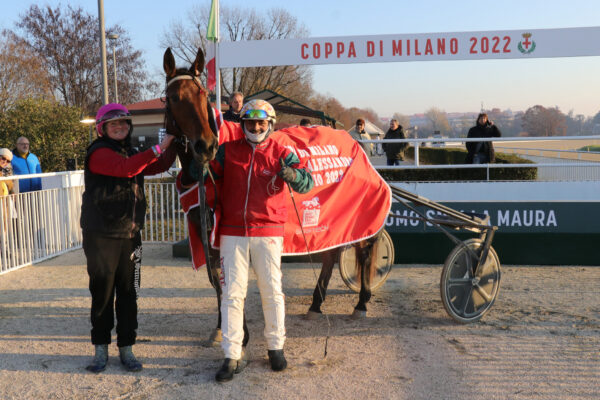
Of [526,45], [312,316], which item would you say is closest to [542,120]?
[526,45]

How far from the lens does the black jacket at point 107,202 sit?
4070mm

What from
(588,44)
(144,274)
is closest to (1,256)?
(144,274)

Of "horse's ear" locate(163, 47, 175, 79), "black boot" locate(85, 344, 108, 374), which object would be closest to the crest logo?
"horse's ear" locate(163, 47, 175, 79)

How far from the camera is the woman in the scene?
4055mm

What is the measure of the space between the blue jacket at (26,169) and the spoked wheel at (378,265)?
4.91m

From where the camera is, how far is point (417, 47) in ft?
32.6

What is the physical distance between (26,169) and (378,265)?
5.78 m

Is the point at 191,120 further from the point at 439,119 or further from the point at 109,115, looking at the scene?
the point at 439,119

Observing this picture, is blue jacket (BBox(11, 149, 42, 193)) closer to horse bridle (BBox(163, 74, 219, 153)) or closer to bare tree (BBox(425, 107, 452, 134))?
horse bridle (BBox(163, 74, 219, 153))

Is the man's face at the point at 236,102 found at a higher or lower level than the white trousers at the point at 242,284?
higher

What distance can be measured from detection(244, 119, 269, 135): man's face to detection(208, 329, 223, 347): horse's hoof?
1.77 meters

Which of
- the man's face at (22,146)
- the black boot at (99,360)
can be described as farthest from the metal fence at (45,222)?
the black boot at (99,360)

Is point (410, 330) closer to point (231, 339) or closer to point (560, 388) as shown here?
point (560, 388)

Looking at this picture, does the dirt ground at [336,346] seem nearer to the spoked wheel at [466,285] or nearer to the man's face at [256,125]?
the spoked wheel at [466,285]
